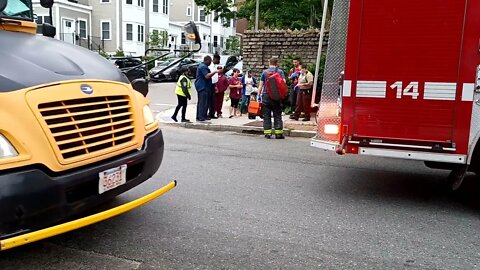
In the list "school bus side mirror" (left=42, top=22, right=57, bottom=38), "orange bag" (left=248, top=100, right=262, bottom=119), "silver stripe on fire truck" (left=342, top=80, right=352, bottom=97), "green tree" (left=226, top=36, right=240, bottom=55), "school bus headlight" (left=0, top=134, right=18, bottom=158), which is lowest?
"orange bag" (left=248, top=100, right=262, bottom=119)

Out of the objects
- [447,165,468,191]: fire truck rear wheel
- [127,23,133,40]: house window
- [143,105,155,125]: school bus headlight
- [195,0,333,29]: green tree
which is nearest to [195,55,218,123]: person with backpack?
[447,165,468,191]: fire truck rear wheel

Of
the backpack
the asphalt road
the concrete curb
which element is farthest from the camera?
the concrete curb

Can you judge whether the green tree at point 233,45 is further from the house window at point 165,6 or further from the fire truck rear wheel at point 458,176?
the fire truck rear wheel at point 458,176

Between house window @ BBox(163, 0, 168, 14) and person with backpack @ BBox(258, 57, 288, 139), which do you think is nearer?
person with backpack @ BBox(258, 57, 288, 139)

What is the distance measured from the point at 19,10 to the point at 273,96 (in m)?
6.22

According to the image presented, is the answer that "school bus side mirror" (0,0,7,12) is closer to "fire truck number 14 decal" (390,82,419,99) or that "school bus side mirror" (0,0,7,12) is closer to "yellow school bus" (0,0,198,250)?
"yellow school bus" (0,0,198,250)

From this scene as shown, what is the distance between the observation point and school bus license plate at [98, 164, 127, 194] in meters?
3.32

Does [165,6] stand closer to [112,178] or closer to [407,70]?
[407,70]

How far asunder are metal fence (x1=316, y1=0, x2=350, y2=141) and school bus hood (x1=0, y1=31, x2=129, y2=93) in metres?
2.50

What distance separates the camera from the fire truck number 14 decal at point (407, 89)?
4.82m

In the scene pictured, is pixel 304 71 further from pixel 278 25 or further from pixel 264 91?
pixel 278 25

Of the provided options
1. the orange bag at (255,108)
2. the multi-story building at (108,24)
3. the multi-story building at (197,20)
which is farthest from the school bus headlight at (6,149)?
the multi-story building at (197,20)

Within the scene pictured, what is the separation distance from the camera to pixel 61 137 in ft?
10.1

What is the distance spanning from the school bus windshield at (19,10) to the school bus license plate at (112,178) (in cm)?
183
